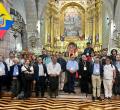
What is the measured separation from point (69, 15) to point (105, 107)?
24.1 metres

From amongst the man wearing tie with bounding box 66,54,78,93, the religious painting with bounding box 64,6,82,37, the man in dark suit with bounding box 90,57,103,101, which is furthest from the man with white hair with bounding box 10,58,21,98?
the religious painting with bounding box 64,6,82,37

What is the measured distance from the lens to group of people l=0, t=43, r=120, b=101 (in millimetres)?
11062

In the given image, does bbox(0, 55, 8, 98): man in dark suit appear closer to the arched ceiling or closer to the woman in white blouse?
the woman in white blouse

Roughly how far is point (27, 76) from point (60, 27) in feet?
69.6

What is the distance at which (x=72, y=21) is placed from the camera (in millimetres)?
32438

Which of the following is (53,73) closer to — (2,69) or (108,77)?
(2,69)

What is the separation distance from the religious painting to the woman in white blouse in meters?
20.9

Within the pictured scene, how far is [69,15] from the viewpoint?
107 feet

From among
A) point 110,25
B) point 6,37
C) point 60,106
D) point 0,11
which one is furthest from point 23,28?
point 60,106

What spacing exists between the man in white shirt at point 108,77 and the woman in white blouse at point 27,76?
7.66 ft

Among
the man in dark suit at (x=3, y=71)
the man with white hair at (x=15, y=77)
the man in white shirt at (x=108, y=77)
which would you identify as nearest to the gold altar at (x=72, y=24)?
the man in dark suit at (x=3, y=71)

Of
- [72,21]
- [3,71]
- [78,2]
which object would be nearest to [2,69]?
[3,71]

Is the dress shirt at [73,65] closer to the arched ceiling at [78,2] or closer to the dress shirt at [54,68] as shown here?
the dress shirt at [54,68]

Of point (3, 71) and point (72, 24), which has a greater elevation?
point (72, 24)
